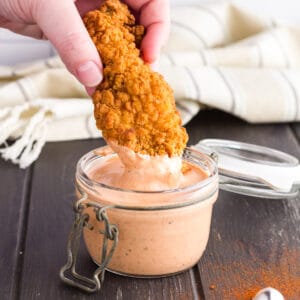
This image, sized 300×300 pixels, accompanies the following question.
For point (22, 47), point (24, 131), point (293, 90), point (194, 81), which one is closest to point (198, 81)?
point (194, 81)

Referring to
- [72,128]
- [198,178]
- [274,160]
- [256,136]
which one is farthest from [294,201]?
[72,128]

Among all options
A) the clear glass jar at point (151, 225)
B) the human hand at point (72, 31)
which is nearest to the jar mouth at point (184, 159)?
the clear glass jar at point (151, 225)

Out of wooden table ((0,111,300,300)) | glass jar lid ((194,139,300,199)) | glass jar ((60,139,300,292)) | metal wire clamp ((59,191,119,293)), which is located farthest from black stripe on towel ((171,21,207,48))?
metal wire clamp ((59,191,119,293))

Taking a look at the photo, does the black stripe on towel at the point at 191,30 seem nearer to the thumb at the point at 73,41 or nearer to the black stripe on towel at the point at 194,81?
the black stripe on towel at the point at 194,81

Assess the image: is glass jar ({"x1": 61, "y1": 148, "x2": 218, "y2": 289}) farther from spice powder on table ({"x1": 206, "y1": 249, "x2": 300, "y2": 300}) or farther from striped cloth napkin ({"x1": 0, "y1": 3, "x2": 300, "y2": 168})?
striped cloth napkin ({"x1": 0, "y1": 3, "x2": 300, "y2": 168})

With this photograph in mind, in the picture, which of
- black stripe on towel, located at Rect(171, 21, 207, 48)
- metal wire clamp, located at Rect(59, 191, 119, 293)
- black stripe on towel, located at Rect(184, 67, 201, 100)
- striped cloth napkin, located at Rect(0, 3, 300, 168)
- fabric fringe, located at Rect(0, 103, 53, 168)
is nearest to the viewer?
metal wire clamp, located at Rect(59, 191, 119, 293)

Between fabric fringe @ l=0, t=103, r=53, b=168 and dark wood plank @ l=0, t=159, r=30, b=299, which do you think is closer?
dark wood plank @ l=0, t=159, r=30, b=299
